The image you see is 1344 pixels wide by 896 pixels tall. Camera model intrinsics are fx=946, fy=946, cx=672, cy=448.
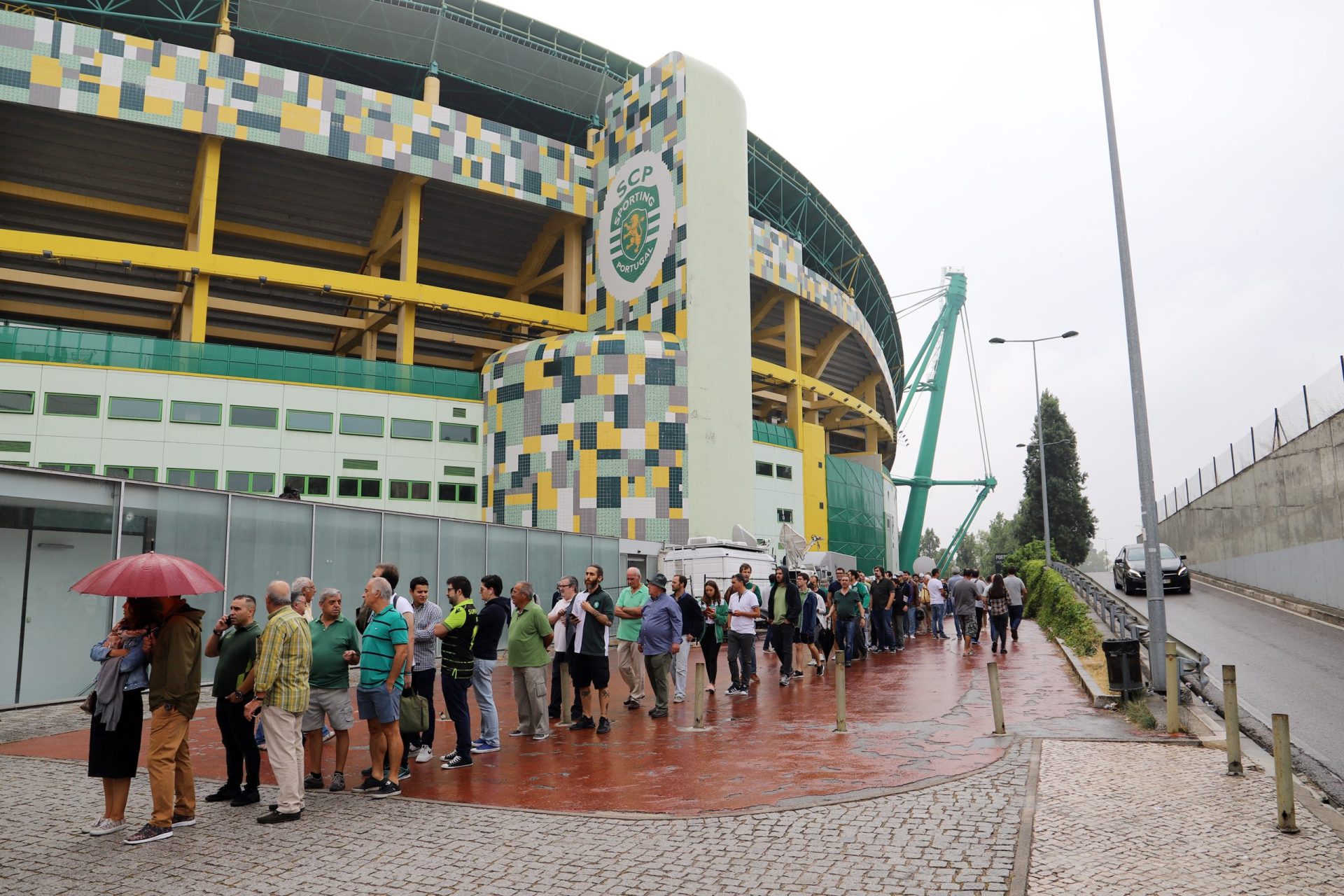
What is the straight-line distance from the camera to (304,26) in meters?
35.9

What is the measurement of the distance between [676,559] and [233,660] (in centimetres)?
1989

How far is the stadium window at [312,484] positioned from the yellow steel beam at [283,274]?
683 cm

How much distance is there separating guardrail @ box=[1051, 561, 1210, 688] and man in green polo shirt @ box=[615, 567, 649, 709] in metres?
6.05

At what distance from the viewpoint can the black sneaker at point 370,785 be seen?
7.73 m

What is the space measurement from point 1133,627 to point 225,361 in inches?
1103

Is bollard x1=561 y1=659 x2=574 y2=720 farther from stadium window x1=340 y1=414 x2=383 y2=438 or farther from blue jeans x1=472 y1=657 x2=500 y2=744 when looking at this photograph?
stadium window x1=340 y1=414 x2=383 y2=438

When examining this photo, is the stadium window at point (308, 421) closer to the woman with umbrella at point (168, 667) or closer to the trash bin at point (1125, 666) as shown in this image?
the woman with umbrella at point (168, 667)

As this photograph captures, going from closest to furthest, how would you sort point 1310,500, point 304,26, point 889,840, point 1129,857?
point 1129,857 < point 889,840 < point 1310,500 < point 304,26

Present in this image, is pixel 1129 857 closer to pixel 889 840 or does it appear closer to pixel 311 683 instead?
pixel 889 840

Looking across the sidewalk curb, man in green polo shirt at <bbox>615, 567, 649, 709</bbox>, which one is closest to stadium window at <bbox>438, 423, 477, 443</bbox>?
Result: man in green polo shirt at <bbox>615, 567, 649, 709</bbox>

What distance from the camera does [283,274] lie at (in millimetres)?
32906

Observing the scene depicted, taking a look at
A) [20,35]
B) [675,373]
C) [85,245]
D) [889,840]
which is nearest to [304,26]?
[20,35]

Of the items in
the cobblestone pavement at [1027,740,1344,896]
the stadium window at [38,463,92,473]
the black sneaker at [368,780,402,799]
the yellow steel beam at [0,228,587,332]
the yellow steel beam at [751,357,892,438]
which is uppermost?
the yellow steel beam at [0,228,587,332]

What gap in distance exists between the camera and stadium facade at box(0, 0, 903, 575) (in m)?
30.0
